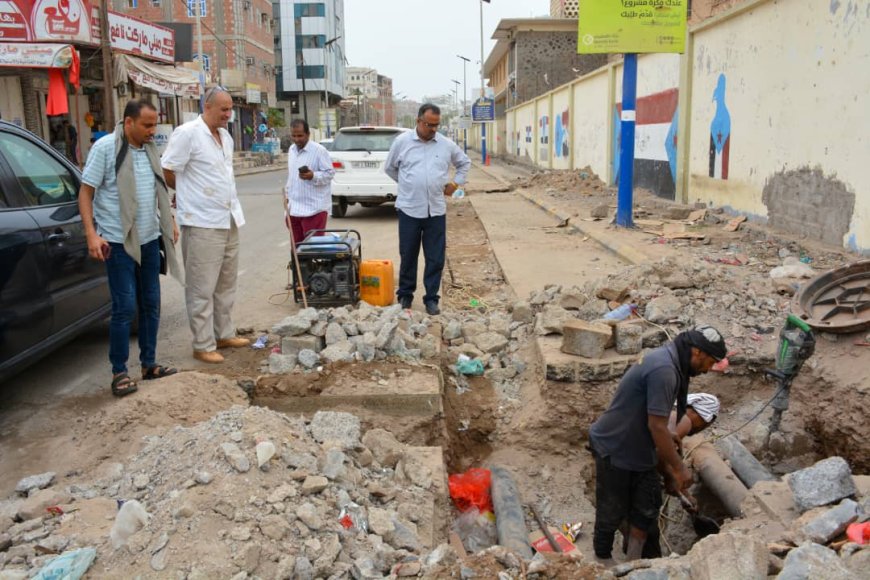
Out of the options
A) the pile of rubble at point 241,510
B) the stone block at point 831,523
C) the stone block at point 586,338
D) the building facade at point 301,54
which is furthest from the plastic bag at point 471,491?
the building facade at point 301,54

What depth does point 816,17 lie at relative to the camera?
8.65m

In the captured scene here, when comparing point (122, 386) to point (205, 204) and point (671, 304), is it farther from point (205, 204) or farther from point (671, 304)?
point (671, 304)

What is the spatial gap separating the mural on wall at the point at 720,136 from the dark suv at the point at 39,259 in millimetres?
9408

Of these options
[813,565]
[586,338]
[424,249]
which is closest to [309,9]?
[424,249]

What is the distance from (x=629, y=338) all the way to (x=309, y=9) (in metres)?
80.1

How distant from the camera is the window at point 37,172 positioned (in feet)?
15.8

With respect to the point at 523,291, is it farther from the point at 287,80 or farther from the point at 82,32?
the point at 287,80

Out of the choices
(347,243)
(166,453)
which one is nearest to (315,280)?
(347,243)

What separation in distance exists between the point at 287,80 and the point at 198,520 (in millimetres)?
79309

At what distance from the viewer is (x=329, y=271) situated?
6449 mm

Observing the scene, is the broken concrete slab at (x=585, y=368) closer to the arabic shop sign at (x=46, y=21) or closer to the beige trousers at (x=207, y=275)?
the beige trousers at (x=207, y=275)

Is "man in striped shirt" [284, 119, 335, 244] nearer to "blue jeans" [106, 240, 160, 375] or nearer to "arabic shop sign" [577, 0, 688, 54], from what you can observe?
"blue jeans" [106, 240, 160, 375]

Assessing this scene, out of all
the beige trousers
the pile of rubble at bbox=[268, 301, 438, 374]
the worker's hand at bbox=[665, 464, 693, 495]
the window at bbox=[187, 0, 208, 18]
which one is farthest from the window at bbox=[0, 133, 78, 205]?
the window at bbox=[187, 0, 208, 18]

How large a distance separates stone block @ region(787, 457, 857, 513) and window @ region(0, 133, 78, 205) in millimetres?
4845
